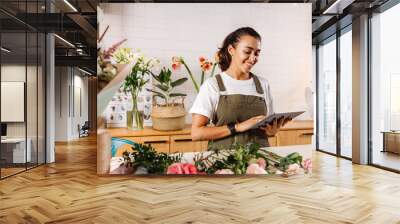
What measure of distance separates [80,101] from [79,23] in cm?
999

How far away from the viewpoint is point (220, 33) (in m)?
6.30

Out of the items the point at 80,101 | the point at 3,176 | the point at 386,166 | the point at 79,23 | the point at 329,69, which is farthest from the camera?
the point at 80,101

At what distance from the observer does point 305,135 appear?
6.39 meters

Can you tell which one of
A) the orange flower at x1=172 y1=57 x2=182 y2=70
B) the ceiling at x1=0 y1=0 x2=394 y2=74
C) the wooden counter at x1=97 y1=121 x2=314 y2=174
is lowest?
the wooden counter at x1=97 y1=121 x2=314 y2=174

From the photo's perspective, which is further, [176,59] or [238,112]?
[176,59]

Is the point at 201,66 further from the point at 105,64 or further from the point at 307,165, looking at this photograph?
the point at 307,165

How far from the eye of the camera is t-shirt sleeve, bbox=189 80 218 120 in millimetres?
6188

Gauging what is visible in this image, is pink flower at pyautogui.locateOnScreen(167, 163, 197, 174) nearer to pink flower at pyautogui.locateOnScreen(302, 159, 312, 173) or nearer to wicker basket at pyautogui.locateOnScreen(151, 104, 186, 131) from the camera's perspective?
wicker basket at pyautogui.locateOnScreen(151, 104, 186, 131)

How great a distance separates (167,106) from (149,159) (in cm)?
92

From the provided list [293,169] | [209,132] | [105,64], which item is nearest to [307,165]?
[293,169]

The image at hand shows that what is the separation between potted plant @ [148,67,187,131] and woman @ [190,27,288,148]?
0.24m

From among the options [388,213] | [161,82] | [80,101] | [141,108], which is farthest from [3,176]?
[80,101]

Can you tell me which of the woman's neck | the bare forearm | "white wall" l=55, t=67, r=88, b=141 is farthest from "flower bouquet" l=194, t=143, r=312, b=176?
"white wall" l=55, t=67, r=88, b=141

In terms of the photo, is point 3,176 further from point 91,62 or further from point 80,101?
point 80,101
